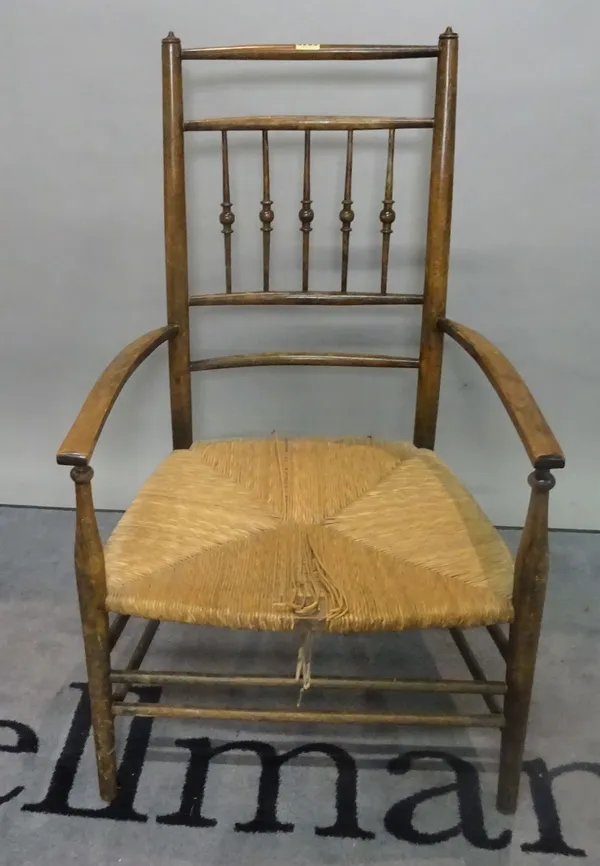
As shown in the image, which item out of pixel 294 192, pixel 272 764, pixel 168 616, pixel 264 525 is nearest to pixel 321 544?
pixel 264 525

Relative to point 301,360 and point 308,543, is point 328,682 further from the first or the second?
point 301,360

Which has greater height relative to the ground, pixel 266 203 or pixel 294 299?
pixel 266 203

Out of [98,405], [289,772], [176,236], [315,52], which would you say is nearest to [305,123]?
[315,52]

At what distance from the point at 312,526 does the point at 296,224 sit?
579 mm

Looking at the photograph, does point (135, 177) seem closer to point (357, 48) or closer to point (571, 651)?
point (357, 48)

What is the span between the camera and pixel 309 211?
1104 mm

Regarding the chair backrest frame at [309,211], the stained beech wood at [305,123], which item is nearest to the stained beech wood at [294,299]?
the chair backrest frame at [309,211]

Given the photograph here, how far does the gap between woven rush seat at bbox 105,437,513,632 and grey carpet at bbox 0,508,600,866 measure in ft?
1.02

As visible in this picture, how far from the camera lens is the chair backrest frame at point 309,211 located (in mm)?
1040

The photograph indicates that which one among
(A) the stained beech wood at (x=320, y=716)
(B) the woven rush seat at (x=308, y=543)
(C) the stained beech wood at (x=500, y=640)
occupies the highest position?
(B) the woven rush seat at (x=308, y=543)

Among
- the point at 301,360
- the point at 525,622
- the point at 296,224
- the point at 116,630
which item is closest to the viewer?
the point at 525,622

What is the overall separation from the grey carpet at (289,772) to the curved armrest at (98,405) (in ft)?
1.58

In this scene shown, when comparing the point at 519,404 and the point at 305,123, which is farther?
the point at 305,123

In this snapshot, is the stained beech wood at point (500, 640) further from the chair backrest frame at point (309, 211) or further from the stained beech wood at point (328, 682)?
the chair backrest frame at point (309, 211)
